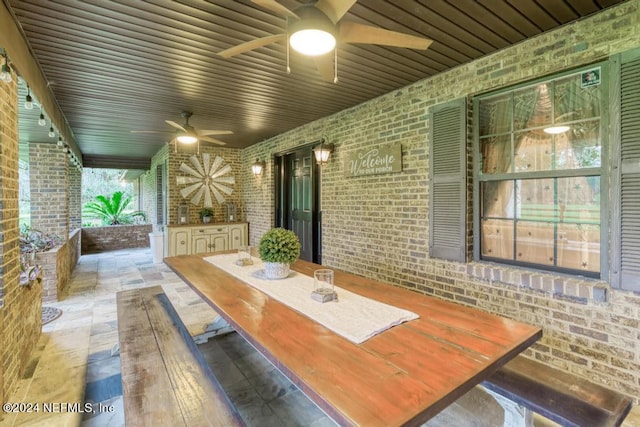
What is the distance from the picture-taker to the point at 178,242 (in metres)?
6.02

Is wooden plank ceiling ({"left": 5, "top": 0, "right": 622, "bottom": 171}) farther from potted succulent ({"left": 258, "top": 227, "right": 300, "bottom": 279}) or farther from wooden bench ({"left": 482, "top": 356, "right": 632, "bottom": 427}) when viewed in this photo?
wooden bench ({"left": 482, "top": 356, "right": 632, "bottom": 427})

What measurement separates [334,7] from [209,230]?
5.60 meters

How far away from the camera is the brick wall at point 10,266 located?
2012 mm

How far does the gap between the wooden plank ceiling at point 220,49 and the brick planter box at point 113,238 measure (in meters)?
4.74

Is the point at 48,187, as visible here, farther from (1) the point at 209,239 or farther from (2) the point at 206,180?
(1) the point at 209,239

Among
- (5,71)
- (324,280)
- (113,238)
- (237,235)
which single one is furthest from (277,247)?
(113,238)

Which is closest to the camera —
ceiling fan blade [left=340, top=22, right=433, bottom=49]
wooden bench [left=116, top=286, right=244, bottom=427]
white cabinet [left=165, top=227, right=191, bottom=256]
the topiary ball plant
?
wooden bench [left=116, top=286, right=244, bottom=427]

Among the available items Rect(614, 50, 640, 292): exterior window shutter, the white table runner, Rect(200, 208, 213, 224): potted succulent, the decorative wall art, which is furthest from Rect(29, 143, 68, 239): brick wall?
Rect(614, 50, 640, 292): exterior window shutter

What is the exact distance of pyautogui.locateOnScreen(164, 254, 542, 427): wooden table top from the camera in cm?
92

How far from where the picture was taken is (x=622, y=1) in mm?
1911

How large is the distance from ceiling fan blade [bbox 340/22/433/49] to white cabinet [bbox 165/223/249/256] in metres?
5.26

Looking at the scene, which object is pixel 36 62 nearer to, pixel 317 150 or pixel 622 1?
pixel 317 150

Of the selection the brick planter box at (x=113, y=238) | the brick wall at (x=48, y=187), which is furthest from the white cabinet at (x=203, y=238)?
the brick planter box at (x=113, y=238)

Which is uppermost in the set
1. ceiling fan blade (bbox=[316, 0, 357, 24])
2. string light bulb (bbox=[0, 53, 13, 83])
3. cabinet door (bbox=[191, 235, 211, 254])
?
ceiling fan blade (bbox=[316, 0, 357, 24])
